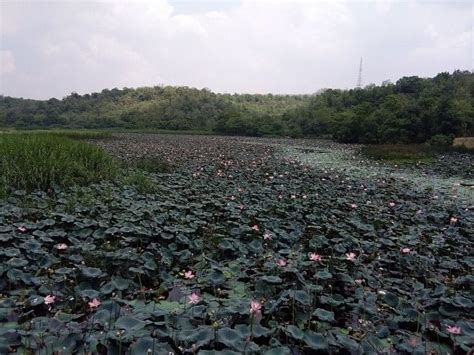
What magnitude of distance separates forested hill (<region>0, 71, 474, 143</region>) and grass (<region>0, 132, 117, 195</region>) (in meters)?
22.7

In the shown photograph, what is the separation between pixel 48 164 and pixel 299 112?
4983 centimetres

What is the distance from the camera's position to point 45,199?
607 cm

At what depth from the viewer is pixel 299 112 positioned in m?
54.9

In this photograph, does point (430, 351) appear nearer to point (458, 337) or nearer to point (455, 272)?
point (458, 337)

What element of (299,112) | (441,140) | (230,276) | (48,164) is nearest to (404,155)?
(441,140)

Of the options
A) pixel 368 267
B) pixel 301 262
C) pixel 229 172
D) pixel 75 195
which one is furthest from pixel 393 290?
pixel 229 172

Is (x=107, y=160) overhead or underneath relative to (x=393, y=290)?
overhead

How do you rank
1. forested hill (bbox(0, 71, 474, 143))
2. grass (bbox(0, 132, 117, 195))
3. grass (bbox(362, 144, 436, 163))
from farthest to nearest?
forested hill (bbox(0, 71, 474, 143)) → grass (bbox(362, 144, 436, 163)) → grass (bbox(0, 132, 117, 195))

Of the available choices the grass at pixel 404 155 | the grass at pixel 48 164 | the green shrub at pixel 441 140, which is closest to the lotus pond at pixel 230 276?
the grass at pixel 48 164

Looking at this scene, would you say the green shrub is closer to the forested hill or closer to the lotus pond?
the forested hill

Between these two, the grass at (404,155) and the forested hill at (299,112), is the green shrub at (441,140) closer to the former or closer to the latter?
the forested hill at (299,112)

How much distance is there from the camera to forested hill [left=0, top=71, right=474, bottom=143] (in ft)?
86.4

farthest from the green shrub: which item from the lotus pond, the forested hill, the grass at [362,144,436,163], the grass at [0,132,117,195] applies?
the grass at [0,132,117,195]

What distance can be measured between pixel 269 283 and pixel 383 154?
16.2 meters
